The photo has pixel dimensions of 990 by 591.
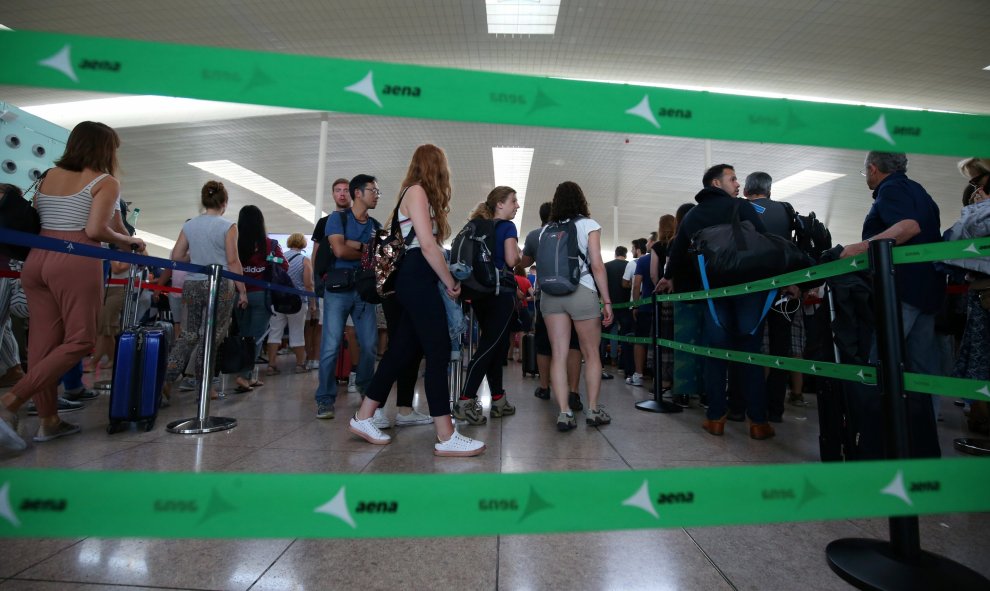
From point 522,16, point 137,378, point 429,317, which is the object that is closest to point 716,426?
point 429,317

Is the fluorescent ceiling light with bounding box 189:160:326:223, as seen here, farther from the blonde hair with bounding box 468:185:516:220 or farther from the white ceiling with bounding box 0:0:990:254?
the blonde hair with bounding box 468:185:516:220

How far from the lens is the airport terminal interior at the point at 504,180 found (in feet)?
3.89

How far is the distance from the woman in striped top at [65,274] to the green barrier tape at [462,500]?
71.8 inches


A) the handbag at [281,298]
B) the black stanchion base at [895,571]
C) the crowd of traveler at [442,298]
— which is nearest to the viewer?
the black stanchion base at [895,571]

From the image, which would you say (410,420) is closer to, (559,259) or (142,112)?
(559,259)

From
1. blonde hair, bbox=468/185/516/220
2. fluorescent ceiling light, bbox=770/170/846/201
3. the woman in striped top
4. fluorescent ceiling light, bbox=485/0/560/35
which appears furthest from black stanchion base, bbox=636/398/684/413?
fluorescent ceiling light, bbox=770/170/846/201

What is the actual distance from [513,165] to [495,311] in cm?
996

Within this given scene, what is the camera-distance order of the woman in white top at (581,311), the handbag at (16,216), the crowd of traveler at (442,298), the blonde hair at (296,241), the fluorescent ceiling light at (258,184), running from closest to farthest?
the handbag at (16,216)
the crowd of traveler at (442,298)
the woman in white top at (581,311)
the blonde hair at (296,241)
the fluorescent ceiling light at (258,184)

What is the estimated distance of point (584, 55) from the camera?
7.83 metres

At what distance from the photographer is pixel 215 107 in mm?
9820

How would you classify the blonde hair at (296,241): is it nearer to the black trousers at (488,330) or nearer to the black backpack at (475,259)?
the black trousers at (488,330)

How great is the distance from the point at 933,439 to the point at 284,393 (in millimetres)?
4084

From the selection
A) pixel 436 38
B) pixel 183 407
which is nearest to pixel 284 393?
pixel 183 407

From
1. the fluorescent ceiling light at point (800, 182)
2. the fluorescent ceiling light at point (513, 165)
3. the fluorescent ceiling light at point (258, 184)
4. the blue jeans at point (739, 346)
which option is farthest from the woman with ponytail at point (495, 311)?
the fluorescent ceiling light at point (258, 184)
